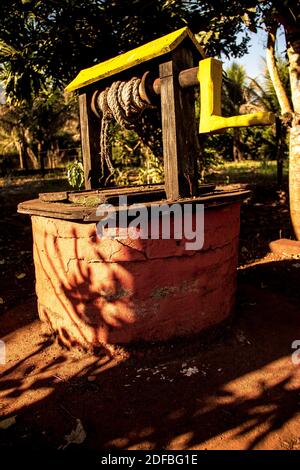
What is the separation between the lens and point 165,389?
2561 mm

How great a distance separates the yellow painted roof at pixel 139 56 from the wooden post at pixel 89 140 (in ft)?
0.67

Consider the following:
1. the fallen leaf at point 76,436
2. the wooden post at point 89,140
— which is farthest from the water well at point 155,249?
the fallen leaf at point 76,436

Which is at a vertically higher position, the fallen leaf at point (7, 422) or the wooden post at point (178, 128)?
the wooden post at point (178, 128)

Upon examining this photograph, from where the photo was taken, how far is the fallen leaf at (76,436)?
2166mm

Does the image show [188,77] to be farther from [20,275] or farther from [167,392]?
[20,275]

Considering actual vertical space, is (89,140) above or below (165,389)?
above

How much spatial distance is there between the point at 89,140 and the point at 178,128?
4.31 feet

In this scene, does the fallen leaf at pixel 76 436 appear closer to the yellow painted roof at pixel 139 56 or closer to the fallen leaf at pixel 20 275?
the yellow painted roof at pixel 139 56

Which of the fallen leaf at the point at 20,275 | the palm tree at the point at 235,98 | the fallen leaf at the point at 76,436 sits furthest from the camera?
the palm tree at the point at 235,98

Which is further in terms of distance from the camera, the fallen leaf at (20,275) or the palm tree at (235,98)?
the palm tree at (235,98)

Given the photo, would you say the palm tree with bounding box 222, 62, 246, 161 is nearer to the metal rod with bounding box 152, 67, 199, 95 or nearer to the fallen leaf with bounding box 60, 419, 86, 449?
the metal rod with bounding box 152, 67, 199, 95

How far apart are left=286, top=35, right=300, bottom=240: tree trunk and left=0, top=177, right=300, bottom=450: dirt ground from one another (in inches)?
95.0

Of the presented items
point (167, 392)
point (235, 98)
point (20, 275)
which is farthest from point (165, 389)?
point (235, 98)

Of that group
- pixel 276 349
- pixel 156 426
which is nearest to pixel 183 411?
pixel 156 426
